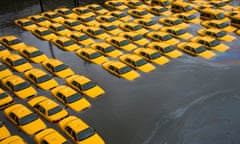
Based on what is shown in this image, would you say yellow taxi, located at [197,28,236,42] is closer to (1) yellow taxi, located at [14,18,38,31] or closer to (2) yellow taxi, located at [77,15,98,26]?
(2) yellow taxi, located at [77,15,98,26]

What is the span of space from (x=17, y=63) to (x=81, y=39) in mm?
9488

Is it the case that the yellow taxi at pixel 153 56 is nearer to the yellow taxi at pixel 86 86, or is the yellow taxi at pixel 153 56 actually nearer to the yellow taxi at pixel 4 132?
the yellow taxi at pixel 86 86

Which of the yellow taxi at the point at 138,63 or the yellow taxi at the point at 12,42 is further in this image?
the yellow taxi at the point at 12,42

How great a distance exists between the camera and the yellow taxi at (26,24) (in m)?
47.2

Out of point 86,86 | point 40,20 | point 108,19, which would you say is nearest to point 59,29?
point 40,20

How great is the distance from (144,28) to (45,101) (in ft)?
74.4

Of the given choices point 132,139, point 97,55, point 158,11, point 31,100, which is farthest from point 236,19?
point 31,100

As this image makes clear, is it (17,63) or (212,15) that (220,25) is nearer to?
(212,15)

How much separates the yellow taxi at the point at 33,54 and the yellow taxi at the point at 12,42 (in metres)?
2.59

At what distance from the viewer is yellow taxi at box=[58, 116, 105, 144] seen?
24109mm

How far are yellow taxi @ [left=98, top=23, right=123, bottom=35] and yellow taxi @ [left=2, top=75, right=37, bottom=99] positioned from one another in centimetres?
1672

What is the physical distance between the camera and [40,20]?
49.3 metres

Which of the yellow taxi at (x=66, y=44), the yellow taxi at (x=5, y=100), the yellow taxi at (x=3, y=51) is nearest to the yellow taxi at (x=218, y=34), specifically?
the yellow taxi at (x=66, y=44)

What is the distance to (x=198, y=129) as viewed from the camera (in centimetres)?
2609
